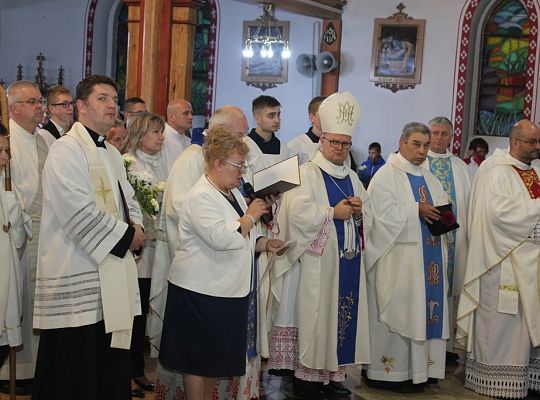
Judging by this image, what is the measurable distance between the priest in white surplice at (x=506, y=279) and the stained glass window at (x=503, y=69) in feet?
24.0

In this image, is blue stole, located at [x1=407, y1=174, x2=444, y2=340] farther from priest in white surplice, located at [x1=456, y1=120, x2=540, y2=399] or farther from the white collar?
priest in white surplice, located at [x1=456, y1=120, x2=540, y2=399]

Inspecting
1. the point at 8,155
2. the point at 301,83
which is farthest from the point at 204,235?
the point at 301,83

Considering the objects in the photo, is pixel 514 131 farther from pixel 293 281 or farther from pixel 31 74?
pixel 31 74

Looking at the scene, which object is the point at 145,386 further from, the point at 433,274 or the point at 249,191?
the point at 433,274

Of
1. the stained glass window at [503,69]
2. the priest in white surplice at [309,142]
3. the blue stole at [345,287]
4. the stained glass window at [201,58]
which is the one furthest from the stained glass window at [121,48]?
the blue stole at [345,287]

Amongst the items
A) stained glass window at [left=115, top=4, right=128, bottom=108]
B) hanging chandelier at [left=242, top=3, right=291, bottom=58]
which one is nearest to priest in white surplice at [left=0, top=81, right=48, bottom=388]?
hanging chandelier at [left=242, top=3, right=291, bottom=58]

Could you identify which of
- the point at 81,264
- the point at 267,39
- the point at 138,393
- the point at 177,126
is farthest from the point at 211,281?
the point at 267,39

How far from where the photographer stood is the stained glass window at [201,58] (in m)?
14.9

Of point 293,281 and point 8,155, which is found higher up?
point 8,155

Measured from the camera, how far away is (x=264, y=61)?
1435 centimetres

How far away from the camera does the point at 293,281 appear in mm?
5922

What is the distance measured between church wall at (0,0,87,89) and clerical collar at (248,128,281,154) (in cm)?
954

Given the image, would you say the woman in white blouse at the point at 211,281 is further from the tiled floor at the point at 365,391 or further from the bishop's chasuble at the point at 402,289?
the bishop's chasuble at the point at 402,289

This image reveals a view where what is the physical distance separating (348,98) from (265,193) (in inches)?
64.5
